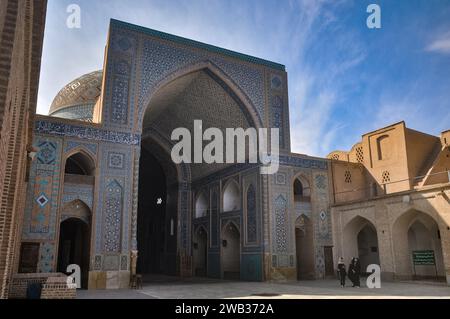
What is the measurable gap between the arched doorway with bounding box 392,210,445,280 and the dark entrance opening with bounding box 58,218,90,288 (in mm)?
9776

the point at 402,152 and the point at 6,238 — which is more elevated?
the point at 402,152

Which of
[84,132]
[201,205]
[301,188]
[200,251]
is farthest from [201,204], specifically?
[84,132]

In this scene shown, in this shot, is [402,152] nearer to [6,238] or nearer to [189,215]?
[189,215]

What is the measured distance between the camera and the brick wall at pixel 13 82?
133 inches

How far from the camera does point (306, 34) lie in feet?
33.0

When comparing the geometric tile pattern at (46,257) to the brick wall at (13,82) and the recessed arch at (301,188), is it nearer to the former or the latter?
the brick wall at (13,82)

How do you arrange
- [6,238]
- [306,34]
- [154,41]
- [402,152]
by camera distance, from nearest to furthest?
[6,238] < [306,34] < [154,41] < [402,152]

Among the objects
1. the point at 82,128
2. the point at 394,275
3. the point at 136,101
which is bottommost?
the point at 394,275

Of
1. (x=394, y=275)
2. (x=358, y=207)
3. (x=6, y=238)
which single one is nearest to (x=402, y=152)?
(x=358, y=207)

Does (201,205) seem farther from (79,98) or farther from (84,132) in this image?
(84,132)

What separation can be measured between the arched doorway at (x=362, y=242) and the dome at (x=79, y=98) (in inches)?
482

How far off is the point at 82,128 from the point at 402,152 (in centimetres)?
1182

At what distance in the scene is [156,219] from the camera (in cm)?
2173

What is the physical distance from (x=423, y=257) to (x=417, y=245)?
142 centimetres
